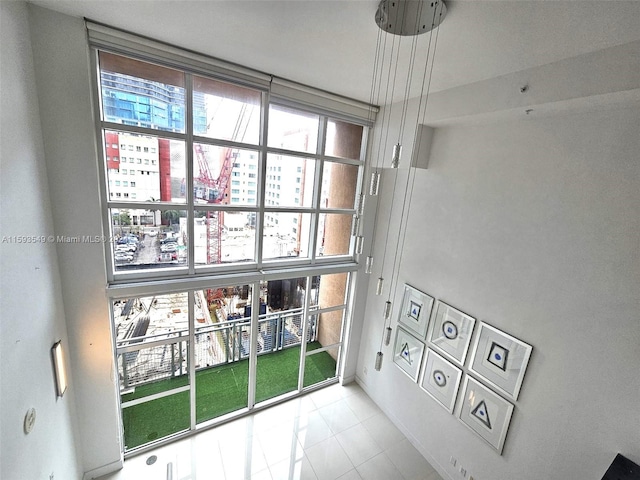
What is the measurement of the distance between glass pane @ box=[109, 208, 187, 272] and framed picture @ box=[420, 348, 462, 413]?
3.55 m

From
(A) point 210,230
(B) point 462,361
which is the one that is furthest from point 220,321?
(B) point 462,361

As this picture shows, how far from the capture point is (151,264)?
3346 mm

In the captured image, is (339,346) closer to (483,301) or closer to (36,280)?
(483,301)

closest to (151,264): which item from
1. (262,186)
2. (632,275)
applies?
(262,186)

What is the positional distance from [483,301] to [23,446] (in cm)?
427

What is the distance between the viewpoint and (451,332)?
11.6ft

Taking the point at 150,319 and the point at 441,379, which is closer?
the point at 150,319

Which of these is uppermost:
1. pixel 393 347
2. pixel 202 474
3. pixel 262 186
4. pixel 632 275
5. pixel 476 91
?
pixel 476 91

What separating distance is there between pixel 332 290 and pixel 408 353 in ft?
5.87

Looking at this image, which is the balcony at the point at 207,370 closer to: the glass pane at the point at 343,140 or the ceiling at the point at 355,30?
the glass pane at the point at 343,140

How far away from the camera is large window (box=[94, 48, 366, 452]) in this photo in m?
3.06

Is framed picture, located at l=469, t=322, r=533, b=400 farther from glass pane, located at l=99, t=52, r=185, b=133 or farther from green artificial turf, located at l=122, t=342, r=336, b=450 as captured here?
glass pane, located at l=99, t=52, r=185, b=133

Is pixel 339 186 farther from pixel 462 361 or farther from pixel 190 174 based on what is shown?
pixel 462 361

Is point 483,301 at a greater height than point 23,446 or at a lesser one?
greater
